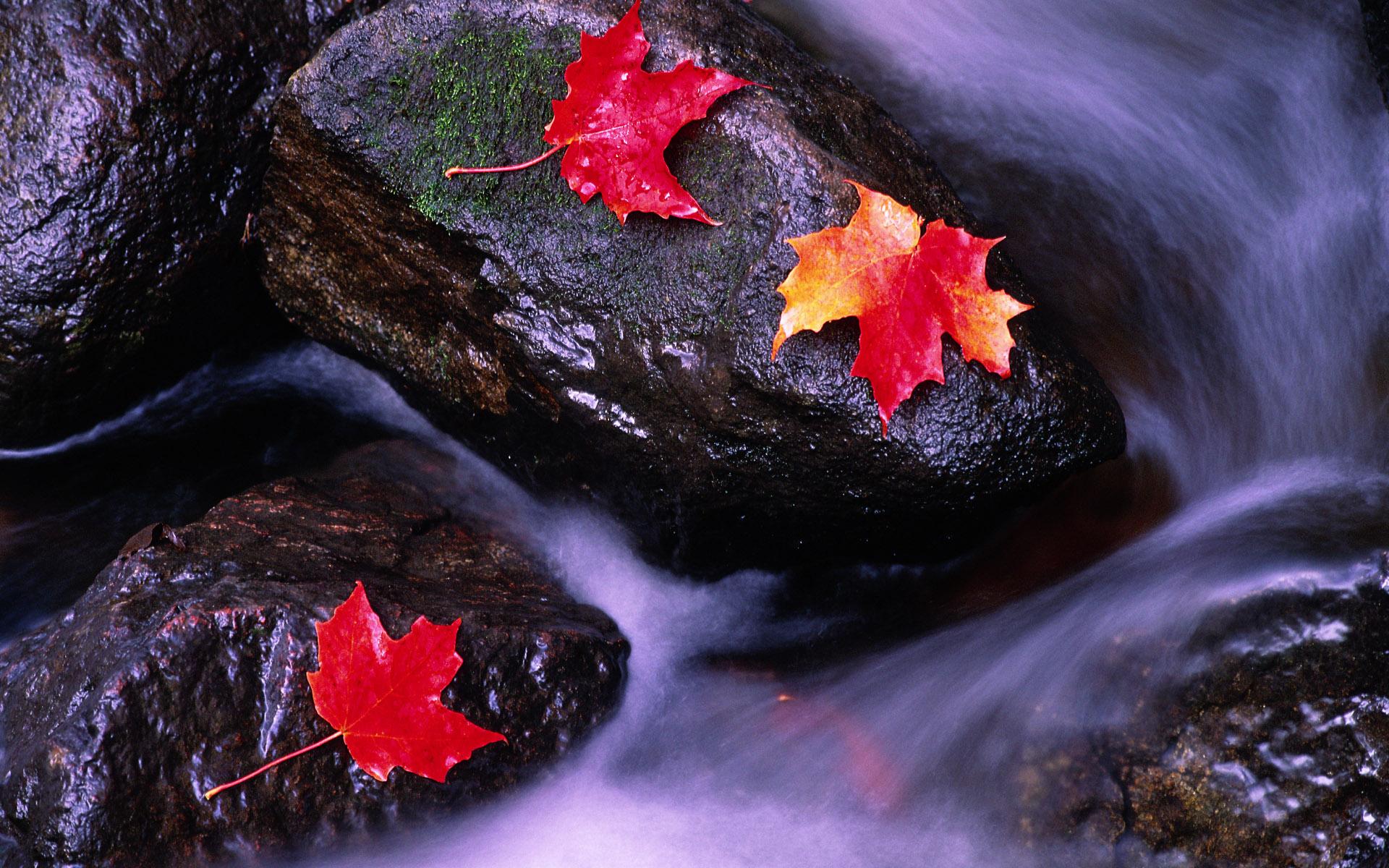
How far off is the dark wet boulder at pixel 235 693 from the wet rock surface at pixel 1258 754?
4.85 feet

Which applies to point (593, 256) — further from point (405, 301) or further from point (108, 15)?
point (108, 15)

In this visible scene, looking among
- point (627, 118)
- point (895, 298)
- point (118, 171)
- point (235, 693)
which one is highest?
point (627, 118)

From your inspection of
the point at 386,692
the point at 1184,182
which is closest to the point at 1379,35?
the point at 1184,182

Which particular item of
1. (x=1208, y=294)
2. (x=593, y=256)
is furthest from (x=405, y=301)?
(x=1208, y=294)

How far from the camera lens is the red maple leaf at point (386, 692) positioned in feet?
8.33

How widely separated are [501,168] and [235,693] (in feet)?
5.43

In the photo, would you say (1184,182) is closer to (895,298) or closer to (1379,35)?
(1379,35)

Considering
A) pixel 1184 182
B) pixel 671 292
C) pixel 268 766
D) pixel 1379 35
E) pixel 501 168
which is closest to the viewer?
pixel 268 766

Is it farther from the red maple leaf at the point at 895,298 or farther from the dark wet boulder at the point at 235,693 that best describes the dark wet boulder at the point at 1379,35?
the dark wet boulder at the point at 235,693

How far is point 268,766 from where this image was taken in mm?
2492

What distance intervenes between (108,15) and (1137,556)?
3.80 m

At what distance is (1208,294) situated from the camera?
340 cm

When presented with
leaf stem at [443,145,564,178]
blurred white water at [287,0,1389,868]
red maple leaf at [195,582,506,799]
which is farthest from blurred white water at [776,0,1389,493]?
red maple leaf at [195,582,506,799]

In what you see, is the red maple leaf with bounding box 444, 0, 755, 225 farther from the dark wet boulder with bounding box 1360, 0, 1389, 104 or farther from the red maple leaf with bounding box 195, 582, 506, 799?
the dark wet boulder with bounding box 1360, 0, 1389, 104
